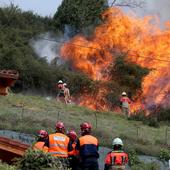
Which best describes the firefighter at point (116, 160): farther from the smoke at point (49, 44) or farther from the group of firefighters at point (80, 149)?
the smoke at point (49, 44)

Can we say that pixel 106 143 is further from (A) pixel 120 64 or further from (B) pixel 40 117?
(A) pixel 120 64

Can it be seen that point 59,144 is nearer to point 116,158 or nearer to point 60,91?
point 116,158

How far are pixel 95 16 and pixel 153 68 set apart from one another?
34.2 ft

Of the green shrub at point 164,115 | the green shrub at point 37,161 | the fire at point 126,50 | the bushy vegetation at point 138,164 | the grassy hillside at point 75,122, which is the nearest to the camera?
the green shrub at point 37,161

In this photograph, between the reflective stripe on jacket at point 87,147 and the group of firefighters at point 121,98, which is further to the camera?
the group of firefighters at point 121,98

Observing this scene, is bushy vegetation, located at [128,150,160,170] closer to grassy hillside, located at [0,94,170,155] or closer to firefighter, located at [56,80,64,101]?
grassy hillside, located at [0,94,170,155]

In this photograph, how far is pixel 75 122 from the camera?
27.2 metres

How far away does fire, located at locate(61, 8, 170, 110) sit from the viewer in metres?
41.8

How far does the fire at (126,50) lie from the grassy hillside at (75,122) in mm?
9879

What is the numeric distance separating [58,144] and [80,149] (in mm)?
616

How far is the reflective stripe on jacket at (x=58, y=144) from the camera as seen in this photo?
1447 cm

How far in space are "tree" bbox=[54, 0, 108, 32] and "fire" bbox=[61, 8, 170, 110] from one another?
3.05ft

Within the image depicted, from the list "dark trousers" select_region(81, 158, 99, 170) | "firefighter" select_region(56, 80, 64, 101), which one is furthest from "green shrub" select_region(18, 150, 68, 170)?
"firefighter" select_region(56, 80, 64, 101)

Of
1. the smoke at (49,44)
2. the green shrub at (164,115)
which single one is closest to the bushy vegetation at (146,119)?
the green shrub at (164,115)
